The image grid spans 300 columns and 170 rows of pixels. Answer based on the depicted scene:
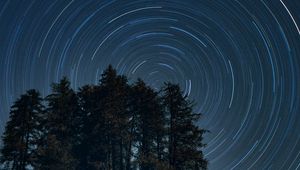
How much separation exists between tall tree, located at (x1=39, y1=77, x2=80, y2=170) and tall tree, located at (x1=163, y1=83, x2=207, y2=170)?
29.0 ft

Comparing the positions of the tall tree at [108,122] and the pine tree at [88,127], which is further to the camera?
the pine tree at [88,127]

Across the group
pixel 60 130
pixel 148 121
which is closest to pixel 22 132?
pixel 60 130

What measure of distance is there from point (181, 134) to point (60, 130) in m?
10.7

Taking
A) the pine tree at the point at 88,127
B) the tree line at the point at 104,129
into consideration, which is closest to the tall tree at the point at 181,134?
the tree line at the point at 104,129

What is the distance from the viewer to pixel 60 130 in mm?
28297

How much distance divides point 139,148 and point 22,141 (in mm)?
10186

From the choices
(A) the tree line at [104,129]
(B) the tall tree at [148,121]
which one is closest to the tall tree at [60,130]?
(A) the tree line at [104,129]

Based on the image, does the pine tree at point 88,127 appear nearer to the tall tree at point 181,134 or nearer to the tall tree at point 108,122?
the tall tree at point 108,122

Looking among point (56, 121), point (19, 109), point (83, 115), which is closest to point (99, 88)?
point (83, 115)

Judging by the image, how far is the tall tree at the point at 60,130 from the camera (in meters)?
26.2

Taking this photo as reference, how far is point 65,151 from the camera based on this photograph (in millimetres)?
26969

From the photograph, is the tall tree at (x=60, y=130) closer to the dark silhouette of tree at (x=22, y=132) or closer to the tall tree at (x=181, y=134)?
the dark silhouette of tree at (x=22, y=132)

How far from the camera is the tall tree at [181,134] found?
25.4 meters

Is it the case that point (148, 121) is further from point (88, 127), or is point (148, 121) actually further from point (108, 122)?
point (88, 127)
